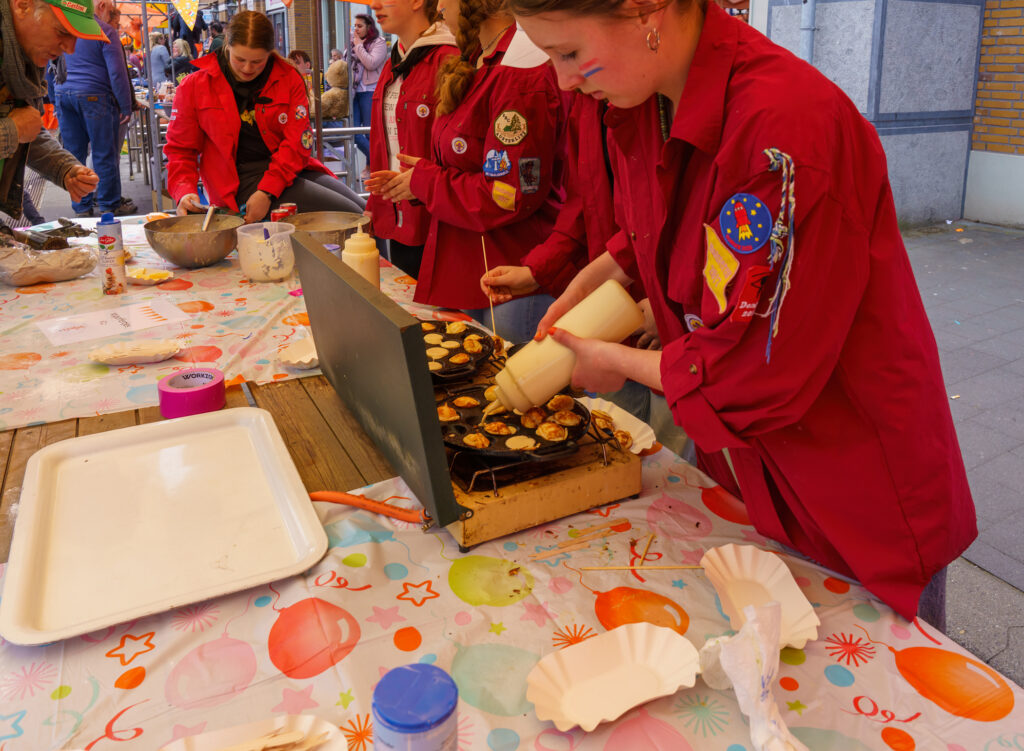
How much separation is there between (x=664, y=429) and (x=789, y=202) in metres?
1.03

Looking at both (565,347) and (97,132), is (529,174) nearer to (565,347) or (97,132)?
(565,347)

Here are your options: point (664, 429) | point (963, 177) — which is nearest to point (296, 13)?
point (963, 177)

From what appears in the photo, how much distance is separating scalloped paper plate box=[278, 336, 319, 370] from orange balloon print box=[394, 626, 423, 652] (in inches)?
41.4

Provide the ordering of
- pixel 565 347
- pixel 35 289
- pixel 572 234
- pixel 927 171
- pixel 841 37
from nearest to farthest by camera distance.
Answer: pixel 565 347, pixel 572 234, pixel 35 289, pixel 841 37, pixel 927 171

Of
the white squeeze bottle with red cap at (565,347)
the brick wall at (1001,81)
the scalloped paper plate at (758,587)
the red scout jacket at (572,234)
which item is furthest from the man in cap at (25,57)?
the brick wall at (1001,81)

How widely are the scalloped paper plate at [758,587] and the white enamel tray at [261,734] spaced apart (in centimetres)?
56

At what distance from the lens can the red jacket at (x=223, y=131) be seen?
360 centimetres

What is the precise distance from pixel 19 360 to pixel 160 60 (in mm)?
10646

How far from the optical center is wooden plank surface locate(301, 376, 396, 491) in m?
1.52

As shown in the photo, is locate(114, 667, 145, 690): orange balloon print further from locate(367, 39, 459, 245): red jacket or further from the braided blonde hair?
locate(367, 39, 459, 245): red jacket

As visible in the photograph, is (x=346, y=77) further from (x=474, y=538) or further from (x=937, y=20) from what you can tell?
(x=474, y=538)

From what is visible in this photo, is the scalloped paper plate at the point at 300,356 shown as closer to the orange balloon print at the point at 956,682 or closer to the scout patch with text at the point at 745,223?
the scout patch with text at the point at 745,223

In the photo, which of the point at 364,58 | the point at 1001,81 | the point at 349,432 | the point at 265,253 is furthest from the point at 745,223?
the point at 364,58

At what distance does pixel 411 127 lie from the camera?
9.53 feet
